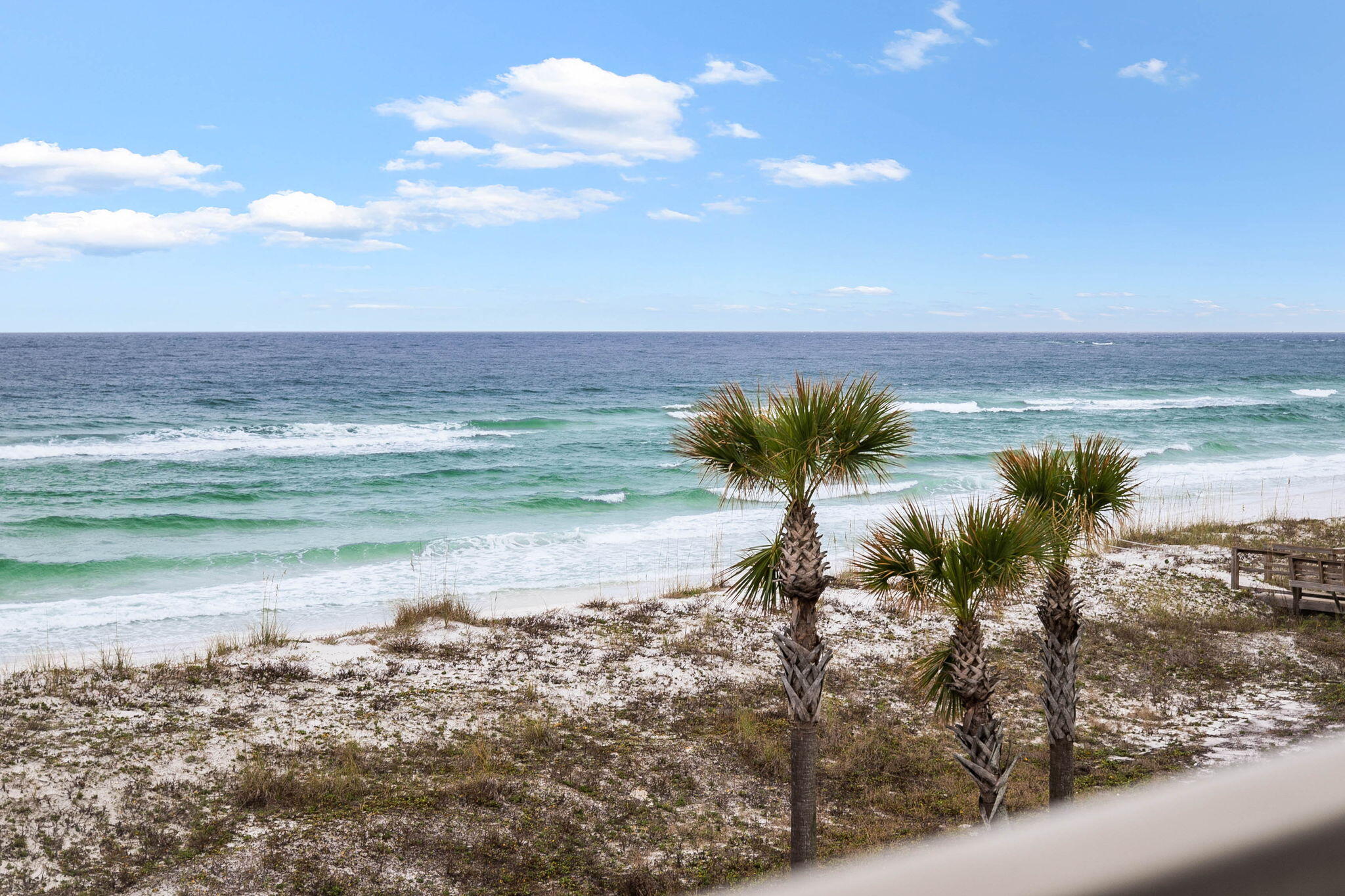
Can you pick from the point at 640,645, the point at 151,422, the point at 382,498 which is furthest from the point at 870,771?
the point at 151,422

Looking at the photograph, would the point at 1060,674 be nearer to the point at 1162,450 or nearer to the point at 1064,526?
the point at 1064,526

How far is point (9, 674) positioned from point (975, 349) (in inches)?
6711

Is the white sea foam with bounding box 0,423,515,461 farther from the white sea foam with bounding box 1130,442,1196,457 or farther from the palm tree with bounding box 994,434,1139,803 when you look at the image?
the palm tree with bounding box 994,434,1139,803

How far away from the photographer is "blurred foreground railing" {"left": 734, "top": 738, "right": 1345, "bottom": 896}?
533 millimetres

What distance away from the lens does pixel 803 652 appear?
31.0 feet

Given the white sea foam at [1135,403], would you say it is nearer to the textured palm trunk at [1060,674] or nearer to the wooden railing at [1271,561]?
the wooden railing at [1271,561]

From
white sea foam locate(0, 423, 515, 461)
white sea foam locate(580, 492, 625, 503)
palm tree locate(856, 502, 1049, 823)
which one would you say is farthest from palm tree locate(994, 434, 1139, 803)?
white sea foam locate(0, 423, 515, 461)

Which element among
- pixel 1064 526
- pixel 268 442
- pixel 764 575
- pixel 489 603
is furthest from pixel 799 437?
pixel 268 442

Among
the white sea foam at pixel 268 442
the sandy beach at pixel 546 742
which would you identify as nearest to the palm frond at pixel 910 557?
the sandy beach at pixel 546 742

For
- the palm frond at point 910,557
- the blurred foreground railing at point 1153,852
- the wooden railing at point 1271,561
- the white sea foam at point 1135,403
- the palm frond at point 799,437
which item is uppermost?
the blurred foreground railing at point 1153,852

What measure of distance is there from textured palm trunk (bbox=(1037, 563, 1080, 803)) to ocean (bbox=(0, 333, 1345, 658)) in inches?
122

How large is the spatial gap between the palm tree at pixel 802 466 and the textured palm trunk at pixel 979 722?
5.15 feet

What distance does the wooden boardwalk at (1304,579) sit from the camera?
18672mm

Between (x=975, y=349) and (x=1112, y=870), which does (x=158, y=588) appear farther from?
(x=975, y=349)
